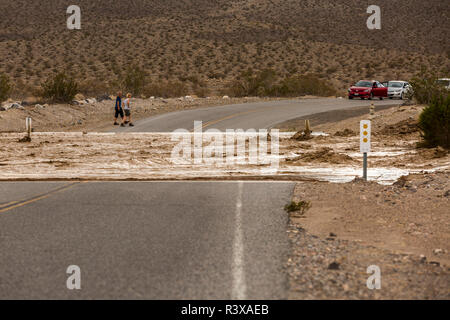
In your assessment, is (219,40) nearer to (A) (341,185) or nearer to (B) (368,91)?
(B) (368,91)

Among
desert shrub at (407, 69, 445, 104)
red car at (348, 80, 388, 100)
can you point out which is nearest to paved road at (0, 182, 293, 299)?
desert shrub at (407, 69, 445, 104)

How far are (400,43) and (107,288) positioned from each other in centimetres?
8115

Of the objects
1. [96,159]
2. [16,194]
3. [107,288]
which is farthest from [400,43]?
[107,288]

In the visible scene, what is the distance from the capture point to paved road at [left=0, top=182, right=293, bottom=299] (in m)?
6.53

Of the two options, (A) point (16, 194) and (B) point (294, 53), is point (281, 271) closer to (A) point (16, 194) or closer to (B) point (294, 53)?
(A) point (16, 194)

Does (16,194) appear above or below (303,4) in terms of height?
below

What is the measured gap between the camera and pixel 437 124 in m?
21.7

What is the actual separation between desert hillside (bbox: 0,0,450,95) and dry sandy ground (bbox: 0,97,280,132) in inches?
547

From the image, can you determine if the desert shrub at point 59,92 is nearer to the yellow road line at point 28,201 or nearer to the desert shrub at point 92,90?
the desert shrub at point 92,90

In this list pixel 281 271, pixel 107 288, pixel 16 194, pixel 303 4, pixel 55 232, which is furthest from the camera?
pixel 303 4

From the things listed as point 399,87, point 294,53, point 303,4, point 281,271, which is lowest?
point 281,271

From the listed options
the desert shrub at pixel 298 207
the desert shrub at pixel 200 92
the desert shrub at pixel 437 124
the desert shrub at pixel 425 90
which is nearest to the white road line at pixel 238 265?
the desert shrub at pixel 298 207

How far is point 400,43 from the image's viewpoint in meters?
81.7

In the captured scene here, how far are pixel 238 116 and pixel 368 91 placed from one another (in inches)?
653
